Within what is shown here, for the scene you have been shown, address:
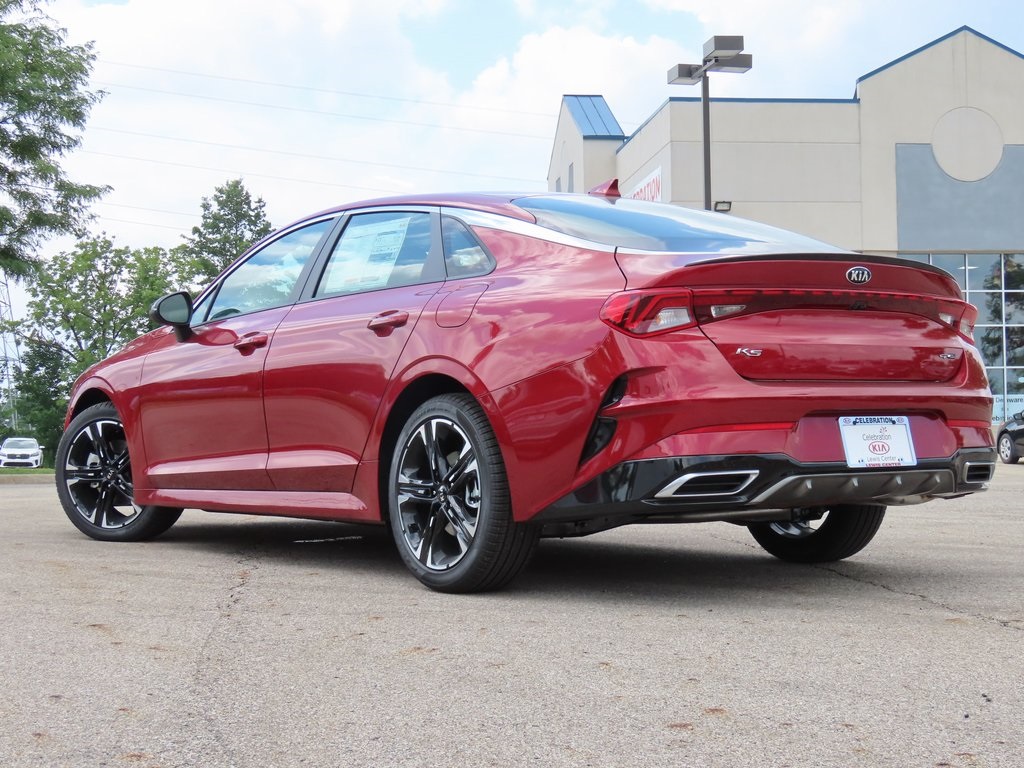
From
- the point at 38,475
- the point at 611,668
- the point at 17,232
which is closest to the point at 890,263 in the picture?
the point at 611,668

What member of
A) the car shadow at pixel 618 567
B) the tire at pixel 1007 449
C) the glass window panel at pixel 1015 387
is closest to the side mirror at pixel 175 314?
the car shadow at pixel 618 567

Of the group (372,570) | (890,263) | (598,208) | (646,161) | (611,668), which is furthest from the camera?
(646,161)

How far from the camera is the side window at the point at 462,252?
5004 millimetres

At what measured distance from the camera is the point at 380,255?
556cm

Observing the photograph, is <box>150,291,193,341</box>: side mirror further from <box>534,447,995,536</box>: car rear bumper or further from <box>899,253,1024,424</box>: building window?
<box>899,253,1024,424</box>: building window

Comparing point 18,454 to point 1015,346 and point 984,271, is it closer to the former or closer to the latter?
point 984,271

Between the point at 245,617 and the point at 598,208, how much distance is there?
209 cm

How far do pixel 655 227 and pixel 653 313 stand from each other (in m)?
0.77

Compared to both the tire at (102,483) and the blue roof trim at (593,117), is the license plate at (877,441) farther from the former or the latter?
the blue roof trim at (593,117)

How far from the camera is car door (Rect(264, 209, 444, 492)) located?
516 centimetres

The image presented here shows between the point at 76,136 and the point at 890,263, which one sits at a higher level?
the point at 76,136

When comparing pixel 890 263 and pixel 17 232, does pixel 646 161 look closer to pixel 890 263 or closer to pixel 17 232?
pixel 17 232

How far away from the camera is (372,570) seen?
562 centimetres

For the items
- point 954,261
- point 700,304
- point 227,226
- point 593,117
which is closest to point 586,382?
point 700,304
